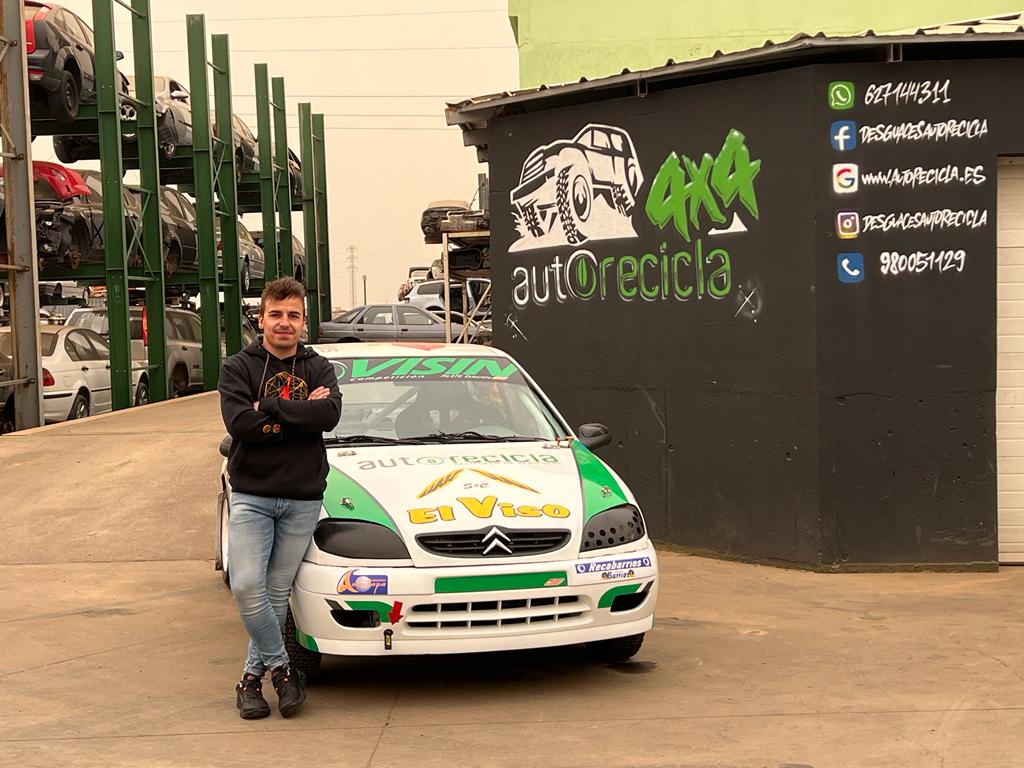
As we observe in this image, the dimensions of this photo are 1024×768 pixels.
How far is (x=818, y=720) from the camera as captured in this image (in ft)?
18.2

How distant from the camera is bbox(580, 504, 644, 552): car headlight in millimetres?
6020

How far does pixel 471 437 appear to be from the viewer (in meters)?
6.99

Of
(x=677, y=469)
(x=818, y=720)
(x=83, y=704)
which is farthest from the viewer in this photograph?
(x=677, y=469)

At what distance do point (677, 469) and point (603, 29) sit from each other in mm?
9254

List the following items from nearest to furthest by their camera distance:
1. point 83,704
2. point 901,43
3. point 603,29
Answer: point 83,704
point 901,43
point 603,29

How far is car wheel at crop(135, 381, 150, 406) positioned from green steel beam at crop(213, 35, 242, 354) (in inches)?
219

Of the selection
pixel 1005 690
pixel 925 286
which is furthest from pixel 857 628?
pixel 925 286

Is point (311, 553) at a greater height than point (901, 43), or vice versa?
point (901, 43)

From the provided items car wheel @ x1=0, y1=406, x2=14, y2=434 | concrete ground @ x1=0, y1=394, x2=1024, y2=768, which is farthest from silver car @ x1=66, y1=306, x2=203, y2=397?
concrete ground @ x1=0, y1=394, x2=1024, y2=768

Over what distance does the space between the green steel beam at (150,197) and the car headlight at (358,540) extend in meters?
16.8

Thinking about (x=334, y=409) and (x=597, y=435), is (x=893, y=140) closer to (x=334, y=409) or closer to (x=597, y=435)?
(x=597, y=435)

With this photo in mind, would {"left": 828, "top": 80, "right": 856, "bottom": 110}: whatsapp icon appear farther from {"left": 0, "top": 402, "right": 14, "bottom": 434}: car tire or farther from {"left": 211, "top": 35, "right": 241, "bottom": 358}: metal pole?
{"left": 211, "top": 35, "right": 241, "bottom": 358}: metal pole

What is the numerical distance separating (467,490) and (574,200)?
16.3ft

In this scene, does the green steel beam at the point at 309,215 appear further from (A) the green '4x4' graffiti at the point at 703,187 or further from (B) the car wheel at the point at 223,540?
(B) the car wheel at the point at 223,540
